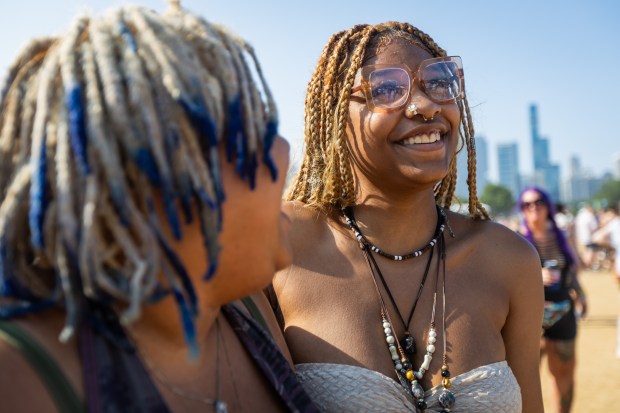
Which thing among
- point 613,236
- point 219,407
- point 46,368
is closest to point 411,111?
point 219,407

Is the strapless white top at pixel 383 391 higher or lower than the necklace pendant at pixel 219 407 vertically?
lower

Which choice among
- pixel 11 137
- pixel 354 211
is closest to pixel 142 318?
pixel 11 137

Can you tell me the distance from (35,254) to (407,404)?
1320mm

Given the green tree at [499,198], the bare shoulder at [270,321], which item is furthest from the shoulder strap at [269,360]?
the green tree at [499,198]

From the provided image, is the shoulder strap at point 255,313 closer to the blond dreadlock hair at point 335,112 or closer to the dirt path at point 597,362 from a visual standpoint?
the blond dreadlock hair at point 335,112

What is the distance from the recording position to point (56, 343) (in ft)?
3.95

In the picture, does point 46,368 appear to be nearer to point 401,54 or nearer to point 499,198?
point 401,54

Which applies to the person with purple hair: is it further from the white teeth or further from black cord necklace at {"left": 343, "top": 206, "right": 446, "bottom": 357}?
the white teeth

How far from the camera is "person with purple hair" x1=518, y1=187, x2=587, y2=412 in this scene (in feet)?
19.1

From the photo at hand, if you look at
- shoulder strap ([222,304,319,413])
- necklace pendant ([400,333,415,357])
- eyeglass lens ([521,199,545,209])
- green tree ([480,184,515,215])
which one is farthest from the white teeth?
green tree ([480,184,515,215])

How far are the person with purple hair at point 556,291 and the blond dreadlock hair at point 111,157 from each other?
531 centimetres

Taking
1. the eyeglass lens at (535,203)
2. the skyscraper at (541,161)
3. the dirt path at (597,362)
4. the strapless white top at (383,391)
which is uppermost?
the strapless white top at (383,391)

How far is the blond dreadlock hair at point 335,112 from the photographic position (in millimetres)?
2447

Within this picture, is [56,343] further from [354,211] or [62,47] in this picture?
[354,211]
